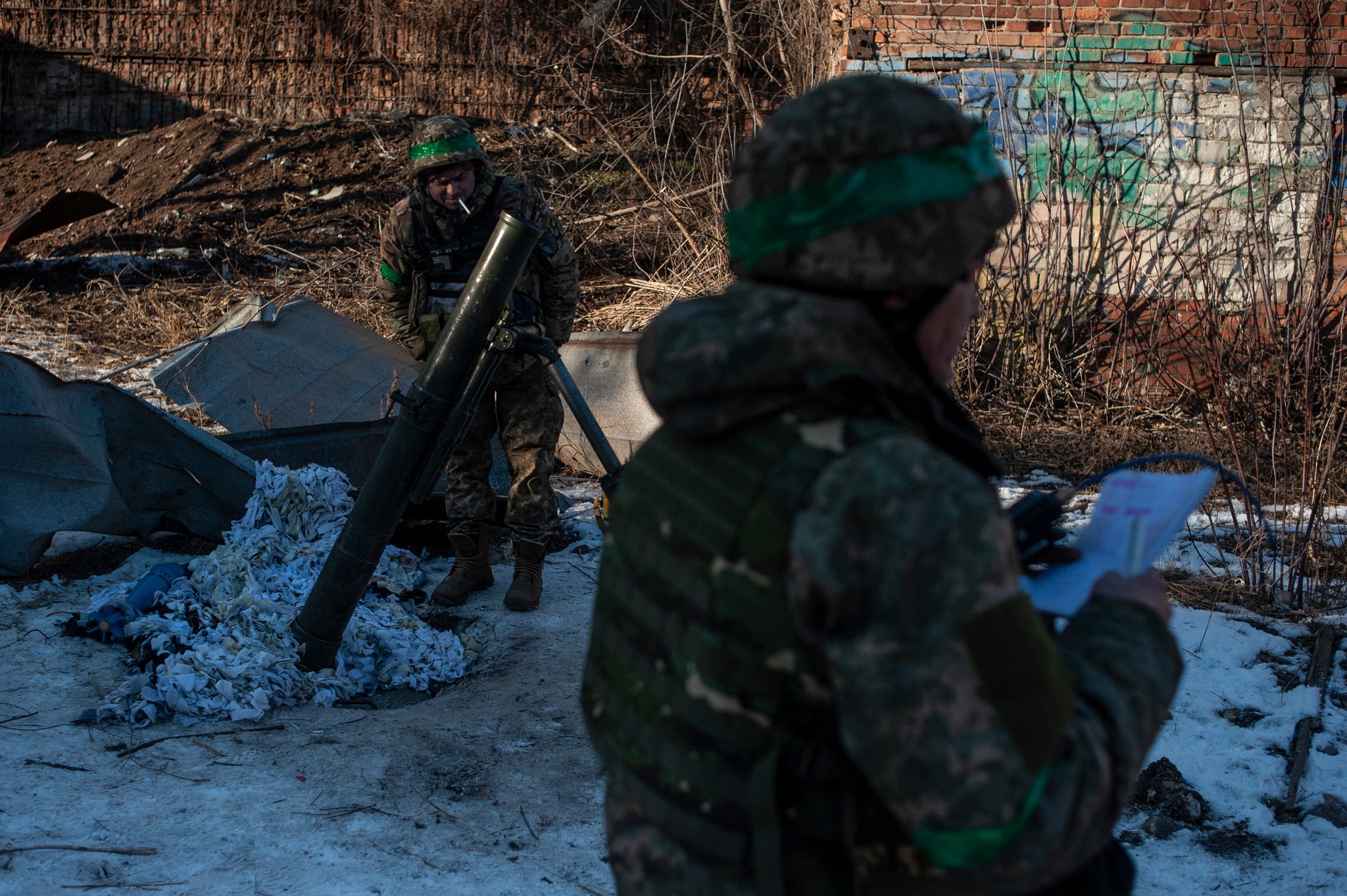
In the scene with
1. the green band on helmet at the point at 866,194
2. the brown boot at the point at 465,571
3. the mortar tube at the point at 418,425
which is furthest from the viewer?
the brown boot at the point at 465,571

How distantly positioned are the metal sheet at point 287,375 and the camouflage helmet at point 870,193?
16.8 feet

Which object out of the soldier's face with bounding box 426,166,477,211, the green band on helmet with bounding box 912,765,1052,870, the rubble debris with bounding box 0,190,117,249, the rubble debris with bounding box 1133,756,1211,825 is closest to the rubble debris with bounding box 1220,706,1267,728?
the rubble debris with bounding box 1133,756,1211,825

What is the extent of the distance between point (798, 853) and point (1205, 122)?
722cm

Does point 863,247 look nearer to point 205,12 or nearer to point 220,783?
point 220,783

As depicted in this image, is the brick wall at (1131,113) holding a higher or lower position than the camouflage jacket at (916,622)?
higher

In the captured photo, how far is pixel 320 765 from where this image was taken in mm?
3064

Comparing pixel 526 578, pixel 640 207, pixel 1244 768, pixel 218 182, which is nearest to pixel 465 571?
pixel 526 578

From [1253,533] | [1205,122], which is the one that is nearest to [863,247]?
[1253,533]

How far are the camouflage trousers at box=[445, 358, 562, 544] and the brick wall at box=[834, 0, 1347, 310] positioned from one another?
149 inches

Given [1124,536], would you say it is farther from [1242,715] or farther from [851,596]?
[1242,715]

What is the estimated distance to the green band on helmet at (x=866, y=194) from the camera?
0.96 metres

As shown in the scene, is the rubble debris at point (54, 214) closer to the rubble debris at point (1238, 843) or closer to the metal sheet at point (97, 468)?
the metal sheet at point (97, 468)

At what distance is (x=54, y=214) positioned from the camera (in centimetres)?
602

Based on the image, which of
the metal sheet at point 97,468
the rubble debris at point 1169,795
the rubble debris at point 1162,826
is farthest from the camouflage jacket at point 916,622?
the metal sheet at point 97,468
